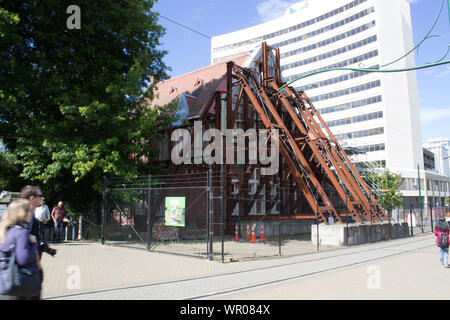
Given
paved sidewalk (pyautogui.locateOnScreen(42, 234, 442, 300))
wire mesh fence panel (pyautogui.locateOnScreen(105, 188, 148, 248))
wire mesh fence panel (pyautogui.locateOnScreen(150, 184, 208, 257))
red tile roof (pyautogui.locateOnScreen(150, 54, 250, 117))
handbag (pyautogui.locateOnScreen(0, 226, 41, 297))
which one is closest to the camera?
handbag (pyautogui.locateOnScreen(0, 226, 41, 297))

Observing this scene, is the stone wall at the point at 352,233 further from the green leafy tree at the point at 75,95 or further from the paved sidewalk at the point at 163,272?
the green leafy tree at the point at 75,95

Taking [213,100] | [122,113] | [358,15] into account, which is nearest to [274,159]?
[213,100]

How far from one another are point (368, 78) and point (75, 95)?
63946mm

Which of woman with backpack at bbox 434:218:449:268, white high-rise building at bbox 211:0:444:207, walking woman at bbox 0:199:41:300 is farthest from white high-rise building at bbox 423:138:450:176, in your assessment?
walking woman at bbox 0:199:41:300

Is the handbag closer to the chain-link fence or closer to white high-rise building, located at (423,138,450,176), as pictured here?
the chain-link fence

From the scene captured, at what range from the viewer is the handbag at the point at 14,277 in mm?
3727

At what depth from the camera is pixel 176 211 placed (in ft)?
41.9

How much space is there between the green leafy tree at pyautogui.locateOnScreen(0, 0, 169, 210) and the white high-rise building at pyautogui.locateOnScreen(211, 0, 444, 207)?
51.3 m

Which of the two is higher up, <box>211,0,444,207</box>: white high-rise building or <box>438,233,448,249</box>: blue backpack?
<box>211,0,444,207</box>: white high-rise building

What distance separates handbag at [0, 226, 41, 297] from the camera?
373cm

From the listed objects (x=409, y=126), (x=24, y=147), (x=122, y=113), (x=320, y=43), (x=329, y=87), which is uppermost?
(x=320, y=43)
